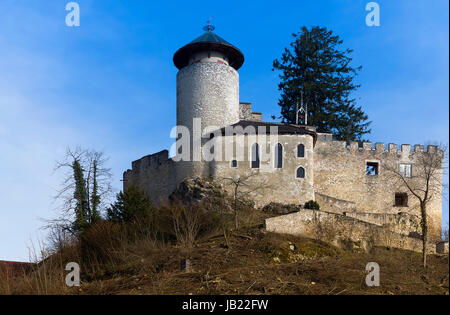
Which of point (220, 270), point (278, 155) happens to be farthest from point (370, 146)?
point (220, 270)

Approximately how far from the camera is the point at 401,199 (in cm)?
3659

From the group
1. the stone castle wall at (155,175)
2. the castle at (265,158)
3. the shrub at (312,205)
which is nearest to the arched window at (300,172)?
the castle at (265,158)

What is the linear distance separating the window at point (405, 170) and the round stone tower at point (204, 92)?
13.2 meters

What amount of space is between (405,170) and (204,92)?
639 inches

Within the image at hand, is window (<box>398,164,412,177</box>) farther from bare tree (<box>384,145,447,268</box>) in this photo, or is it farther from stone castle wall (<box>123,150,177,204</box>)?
stone castle wall (<box>123,150,177,204</box>)

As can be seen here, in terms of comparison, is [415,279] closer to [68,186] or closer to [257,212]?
[257,212]

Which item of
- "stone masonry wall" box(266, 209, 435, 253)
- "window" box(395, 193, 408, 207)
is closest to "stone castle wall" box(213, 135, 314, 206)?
"stone masonry wall" box(266, 209, 435, 253)

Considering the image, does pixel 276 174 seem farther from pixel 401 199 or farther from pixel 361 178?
pixel 401 199

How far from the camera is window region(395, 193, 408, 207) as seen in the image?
3603cm

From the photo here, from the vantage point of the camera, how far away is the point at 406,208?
35656mm

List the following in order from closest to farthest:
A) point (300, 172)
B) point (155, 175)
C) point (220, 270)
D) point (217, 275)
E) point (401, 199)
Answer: point (217, 275)
point (220, 270)
point (300, 172)
point (155, 175)
point (401, 199)

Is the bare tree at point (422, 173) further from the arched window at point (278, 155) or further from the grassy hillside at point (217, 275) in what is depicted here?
the grassy hillside at point (217, 275)

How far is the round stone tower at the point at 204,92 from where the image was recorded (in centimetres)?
3116

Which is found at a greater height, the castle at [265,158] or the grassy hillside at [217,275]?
the castle at [265,158]
